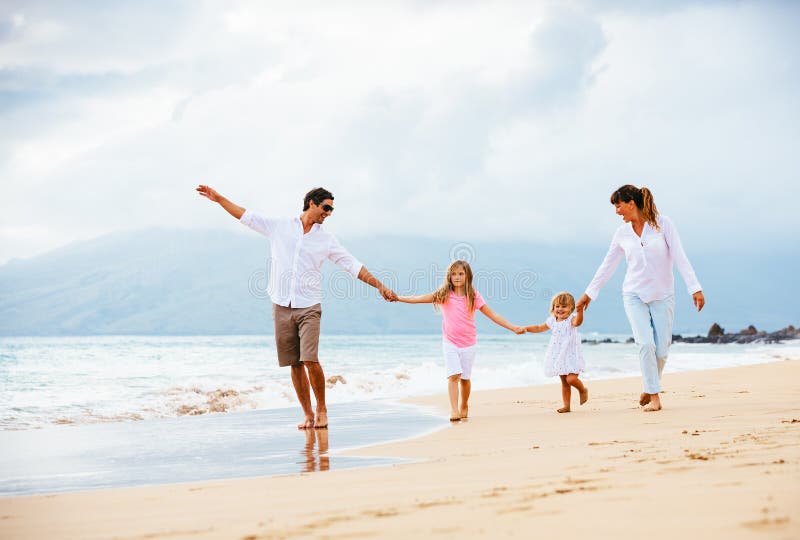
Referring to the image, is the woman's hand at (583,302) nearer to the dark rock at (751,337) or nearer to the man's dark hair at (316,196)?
the man's dark hair at (316,196)

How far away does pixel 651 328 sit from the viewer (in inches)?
303

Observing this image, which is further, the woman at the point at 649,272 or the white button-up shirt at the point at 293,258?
the white button-up shirt at the point at 293,258

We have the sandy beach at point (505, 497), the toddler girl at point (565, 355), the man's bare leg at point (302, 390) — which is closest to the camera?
the sandy beach at point (505, 497)

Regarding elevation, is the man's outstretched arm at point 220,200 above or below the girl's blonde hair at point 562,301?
above

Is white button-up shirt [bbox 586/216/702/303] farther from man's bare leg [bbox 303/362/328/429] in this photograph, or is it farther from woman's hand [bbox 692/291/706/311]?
man's bare leg [bbox 303/362/328/429]

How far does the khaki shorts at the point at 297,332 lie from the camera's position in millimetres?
7637

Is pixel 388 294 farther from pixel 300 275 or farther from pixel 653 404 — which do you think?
pixel 653 404

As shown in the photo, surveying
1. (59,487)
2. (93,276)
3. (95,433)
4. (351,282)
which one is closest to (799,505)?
(59,487)

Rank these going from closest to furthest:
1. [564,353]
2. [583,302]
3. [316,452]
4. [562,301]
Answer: [316,452] → [583,302] → [564,353] → [562,301]

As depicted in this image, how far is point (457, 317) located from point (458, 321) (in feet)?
0.15

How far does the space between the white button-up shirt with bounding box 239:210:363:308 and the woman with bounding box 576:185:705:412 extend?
122 inches

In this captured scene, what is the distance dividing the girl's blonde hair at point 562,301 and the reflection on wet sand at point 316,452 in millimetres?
3040

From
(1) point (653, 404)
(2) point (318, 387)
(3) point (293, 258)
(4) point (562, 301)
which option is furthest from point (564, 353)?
(3) point (293, 258)

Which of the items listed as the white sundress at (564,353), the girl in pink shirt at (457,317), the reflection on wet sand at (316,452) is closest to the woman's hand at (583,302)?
the white sundress at (564,353)
